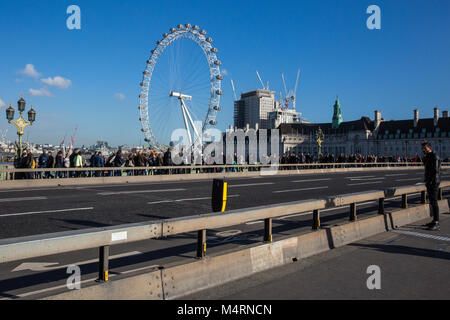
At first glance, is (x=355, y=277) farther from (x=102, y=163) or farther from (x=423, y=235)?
(x=102, y=163)

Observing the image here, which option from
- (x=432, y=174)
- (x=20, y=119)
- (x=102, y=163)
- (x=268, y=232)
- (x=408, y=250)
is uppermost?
(x=20, y=119)

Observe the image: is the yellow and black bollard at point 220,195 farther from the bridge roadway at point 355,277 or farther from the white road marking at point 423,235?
the white road marking at point 423,235

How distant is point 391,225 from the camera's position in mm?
9172

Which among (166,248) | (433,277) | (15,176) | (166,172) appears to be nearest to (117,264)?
(166,248)

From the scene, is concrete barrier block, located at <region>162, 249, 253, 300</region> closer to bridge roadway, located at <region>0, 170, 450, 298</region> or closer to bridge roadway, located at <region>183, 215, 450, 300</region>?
bridge roadway, located at <region>183, 215, 450, 300</region>

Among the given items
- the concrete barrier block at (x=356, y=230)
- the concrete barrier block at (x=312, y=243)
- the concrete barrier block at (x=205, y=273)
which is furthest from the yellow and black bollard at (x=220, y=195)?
the concrete barrier block at (x=356, y=230)

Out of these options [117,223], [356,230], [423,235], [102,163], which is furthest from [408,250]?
[102,163]

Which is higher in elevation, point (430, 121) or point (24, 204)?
point (430, 121)

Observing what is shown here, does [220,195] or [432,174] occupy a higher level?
[432,174]
